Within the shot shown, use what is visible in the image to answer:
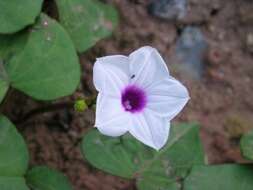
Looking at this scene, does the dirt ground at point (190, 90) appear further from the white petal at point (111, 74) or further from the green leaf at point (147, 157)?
the white petal at point (111, 74)

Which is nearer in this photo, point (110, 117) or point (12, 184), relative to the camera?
point (110, 117)

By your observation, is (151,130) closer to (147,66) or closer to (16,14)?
(147,66)

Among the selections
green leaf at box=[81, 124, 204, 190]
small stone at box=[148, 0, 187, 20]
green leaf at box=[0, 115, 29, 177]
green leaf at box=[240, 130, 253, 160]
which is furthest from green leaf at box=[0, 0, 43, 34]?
green leaf at box=[240, 130, 253, 160]

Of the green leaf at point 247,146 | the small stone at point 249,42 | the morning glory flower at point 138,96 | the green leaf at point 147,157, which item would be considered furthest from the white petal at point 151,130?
the small stone at point 249,42

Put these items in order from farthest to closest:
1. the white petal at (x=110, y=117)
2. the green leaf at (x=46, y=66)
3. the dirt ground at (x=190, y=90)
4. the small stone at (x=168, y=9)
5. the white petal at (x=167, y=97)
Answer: the small stone at (x=168, y=9)
the dirt ground at (x=190, y=90)
the green leaf at (x=46, y=66)
the white petal at (x=167, y=97)
the white petal at (x=110, y=117)

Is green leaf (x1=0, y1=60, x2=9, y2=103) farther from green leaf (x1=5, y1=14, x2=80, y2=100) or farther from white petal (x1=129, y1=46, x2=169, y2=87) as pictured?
white petal (x1=129, y1=46, x2=169, y2=87)

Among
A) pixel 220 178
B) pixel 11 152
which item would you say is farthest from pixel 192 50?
pixel 11 152
